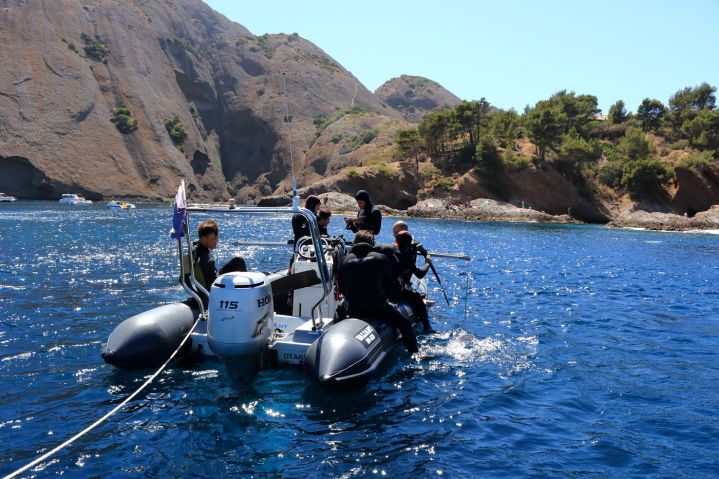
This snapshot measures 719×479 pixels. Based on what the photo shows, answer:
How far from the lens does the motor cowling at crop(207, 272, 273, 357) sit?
7352 millimetres

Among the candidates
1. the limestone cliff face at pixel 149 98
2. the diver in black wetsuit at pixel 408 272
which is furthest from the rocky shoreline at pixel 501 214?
the diver in black wetsuit at pixel 408 272

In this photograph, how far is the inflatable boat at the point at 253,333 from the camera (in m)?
7.36

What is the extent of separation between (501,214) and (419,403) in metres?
61.5

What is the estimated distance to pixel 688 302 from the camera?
1648cm

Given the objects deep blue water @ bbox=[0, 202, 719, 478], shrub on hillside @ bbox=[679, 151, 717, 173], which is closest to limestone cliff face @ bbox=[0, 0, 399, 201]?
shrub on hillside @ bbox=[679, 151, 717, 173]

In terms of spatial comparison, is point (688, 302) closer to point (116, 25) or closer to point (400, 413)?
point (400, 413)

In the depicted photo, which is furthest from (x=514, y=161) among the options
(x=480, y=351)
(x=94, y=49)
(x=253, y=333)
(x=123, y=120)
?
(x=94, y=49)

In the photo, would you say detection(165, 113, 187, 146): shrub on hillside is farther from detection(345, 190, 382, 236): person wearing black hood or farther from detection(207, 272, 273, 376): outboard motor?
detection(207, 272, 273, 376): outboard motor

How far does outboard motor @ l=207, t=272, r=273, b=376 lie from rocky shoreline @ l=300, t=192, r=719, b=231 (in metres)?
55.8

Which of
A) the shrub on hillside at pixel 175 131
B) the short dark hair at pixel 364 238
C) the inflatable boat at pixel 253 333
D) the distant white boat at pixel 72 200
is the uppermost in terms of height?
the shrub on hillside at pixel 175 131

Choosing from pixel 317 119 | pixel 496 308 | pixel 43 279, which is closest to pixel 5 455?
pixel 496 308

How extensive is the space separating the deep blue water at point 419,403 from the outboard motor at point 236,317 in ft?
2.33

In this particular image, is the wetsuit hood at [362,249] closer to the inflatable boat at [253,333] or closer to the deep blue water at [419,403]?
the inflatable boat at [253,333]

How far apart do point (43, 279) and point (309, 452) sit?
14.4 metres
